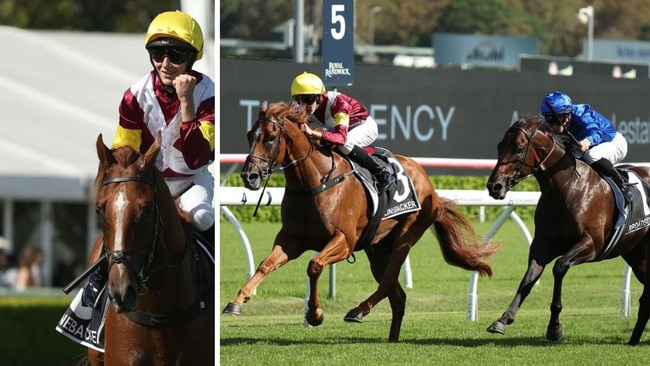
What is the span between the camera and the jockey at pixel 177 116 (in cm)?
231

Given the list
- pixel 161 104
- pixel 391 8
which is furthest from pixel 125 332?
pixel 391 8

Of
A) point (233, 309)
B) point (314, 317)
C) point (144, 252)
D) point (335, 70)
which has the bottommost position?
point (314, 317)

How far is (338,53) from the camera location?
4445 millimetres

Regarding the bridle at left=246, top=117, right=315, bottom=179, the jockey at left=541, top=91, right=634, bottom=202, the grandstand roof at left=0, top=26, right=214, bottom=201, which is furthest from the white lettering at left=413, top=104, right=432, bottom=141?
the bridle at left=246, top=117, right=315, bottom=179

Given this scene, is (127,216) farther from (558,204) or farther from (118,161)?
(558,204)

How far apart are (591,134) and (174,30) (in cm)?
247

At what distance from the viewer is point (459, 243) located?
475cm

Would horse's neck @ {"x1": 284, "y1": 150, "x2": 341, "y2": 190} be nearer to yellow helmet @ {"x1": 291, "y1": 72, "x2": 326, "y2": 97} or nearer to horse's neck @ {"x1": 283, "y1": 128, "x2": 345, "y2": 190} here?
horse's neck @ {"x1": 283, "y1": 128, "x2": 345, "y2": 190}

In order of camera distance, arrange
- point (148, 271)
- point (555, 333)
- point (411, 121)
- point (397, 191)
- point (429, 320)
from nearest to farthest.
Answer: point (148, 271) < point (555, 333) < point (397, 191) < point (429, 320) < point (411, 121)

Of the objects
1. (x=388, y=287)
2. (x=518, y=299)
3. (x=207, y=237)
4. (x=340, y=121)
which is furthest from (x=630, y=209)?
(x=207, y=237)

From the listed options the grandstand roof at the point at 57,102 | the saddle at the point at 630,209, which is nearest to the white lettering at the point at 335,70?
the saddle at the point at 630,209

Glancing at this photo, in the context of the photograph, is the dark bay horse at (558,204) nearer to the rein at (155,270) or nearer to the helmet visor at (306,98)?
the helmet visor at (306,98)

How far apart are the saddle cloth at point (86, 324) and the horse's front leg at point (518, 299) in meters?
1.64

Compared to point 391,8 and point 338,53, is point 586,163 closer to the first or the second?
point 338,53
